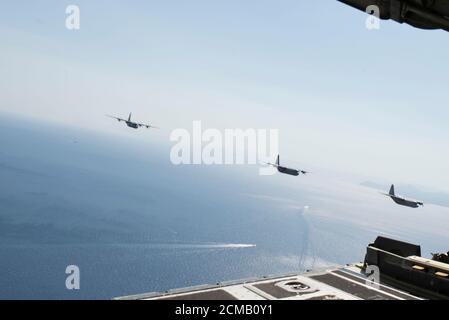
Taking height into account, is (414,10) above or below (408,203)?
above

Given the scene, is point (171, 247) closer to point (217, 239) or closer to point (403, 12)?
point (217, 239)

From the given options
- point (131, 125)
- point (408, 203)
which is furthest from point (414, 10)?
point (408, 203)

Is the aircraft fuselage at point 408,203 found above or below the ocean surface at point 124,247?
above

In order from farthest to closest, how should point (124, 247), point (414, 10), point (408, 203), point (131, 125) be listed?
1. point (124, 247)
2. point (408, 203)
3. point (131, 125)
4. point (414, 10)

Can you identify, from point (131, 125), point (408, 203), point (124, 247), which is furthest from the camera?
point (124, 247)

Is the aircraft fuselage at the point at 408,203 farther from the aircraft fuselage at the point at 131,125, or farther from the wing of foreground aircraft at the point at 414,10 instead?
Answer: the wing of foreground aircraft at the point at 414,10

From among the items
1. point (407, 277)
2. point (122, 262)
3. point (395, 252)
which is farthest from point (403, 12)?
point (122, 262)

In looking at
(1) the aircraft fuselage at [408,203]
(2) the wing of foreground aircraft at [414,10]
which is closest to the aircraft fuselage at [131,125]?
(1) the aircraft fuselage at [408,203]

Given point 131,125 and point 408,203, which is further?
point 408,203

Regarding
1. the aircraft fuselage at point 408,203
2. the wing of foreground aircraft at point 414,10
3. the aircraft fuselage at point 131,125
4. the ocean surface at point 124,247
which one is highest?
the aircraft fuselage at point 131,125

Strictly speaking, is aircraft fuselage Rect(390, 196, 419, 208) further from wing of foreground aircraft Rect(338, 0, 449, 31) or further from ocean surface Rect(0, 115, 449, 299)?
wing of foreground aircraft Rect(338, 0, 449, 31)

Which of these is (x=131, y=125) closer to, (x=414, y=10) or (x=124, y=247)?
(x=124, y=247)
